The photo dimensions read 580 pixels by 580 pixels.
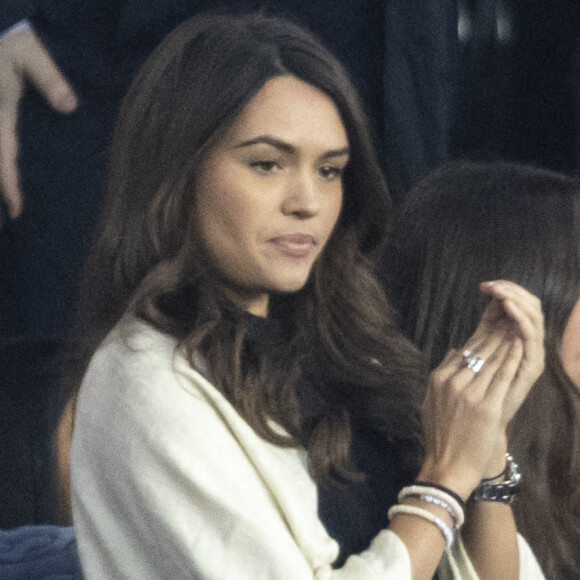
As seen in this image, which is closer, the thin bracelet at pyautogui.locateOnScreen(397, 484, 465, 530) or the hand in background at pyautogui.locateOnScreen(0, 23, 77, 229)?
the thin bracelet at pyautogui.locateOnScreen(397, 484, 465, 530)

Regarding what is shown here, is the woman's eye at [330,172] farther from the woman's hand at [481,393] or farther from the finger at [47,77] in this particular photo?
the finger at [47,77]

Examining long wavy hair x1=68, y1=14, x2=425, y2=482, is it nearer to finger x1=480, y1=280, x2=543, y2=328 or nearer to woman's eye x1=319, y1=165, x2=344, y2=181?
woman's eye x1=319, y1=165, x2=344, y2=181

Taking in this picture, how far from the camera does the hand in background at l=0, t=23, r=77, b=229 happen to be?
129 centimetres

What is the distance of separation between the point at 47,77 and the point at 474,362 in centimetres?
69

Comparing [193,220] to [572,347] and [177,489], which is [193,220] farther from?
[572,347]

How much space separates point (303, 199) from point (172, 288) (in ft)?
0.52

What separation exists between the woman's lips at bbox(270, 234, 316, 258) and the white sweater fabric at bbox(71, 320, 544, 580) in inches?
5.9

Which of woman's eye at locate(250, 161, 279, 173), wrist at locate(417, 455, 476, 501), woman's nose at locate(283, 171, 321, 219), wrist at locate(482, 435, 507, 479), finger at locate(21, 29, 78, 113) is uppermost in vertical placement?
finger at locate(21, 29, 78, 113)

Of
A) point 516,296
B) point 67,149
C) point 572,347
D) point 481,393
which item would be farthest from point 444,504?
point 67,149

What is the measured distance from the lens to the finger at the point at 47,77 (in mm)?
1294

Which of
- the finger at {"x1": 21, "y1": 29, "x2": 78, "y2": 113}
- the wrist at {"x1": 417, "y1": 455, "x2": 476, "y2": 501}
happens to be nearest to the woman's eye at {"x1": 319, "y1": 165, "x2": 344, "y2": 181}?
the wrist at {"x1": 417, "y1": 455, "x2": 476, "y2": 501}

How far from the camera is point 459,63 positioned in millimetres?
1548

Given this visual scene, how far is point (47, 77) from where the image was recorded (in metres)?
1.31

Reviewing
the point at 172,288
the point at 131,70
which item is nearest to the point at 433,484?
the point at 172,288
